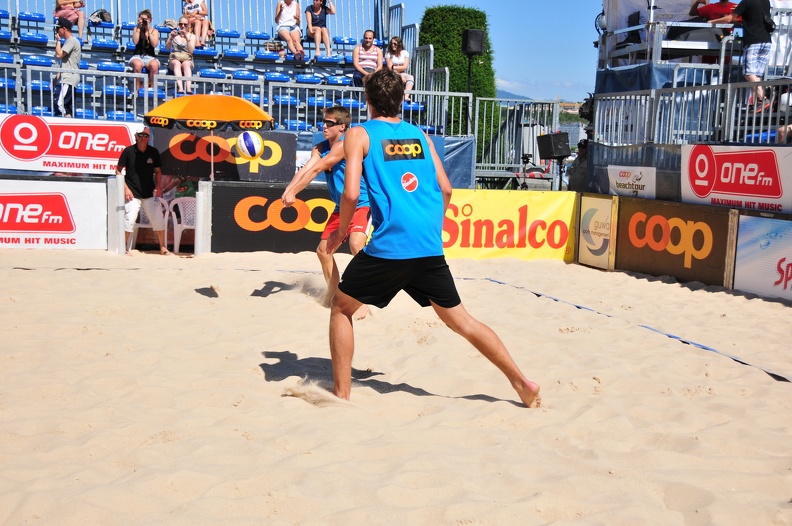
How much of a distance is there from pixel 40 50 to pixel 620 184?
37.7 ft

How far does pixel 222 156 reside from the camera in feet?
41.7

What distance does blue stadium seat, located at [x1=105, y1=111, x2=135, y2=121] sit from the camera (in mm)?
13695

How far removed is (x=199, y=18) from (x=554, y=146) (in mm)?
7697

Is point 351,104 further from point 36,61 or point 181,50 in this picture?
point 36,61

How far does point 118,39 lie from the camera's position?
55.1ft

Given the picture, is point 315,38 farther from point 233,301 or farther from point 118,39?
point 233,301

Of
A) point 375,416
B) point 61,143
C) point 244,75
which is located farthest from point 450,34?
point 375,416

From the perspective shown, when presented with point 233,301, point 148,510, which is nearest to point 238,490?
point 148,510

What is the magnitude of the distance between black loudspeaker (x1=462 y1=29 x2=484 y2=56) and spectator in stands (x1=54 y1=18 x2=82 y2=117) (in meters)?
7.28

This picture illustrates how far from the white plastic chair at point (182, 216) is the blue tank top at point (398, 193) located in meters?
8.17

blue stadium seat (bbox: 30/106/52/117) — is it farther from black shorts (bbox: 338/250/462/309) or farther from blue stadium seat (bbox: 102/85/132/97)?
black shorts (bbox: 338/250/462/309)

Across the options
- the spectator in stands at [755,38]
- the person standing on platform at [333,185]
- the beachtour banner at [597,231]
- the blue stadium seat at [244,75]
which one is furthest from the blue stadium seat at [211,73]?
the spectator in stands at [755,38]

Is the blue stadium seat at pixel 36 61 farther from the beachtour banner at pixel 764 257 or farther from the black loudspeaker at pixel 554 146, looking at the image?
the beachtour banner at pixel 764 257

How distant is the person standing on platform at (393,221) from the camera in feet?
13.9
